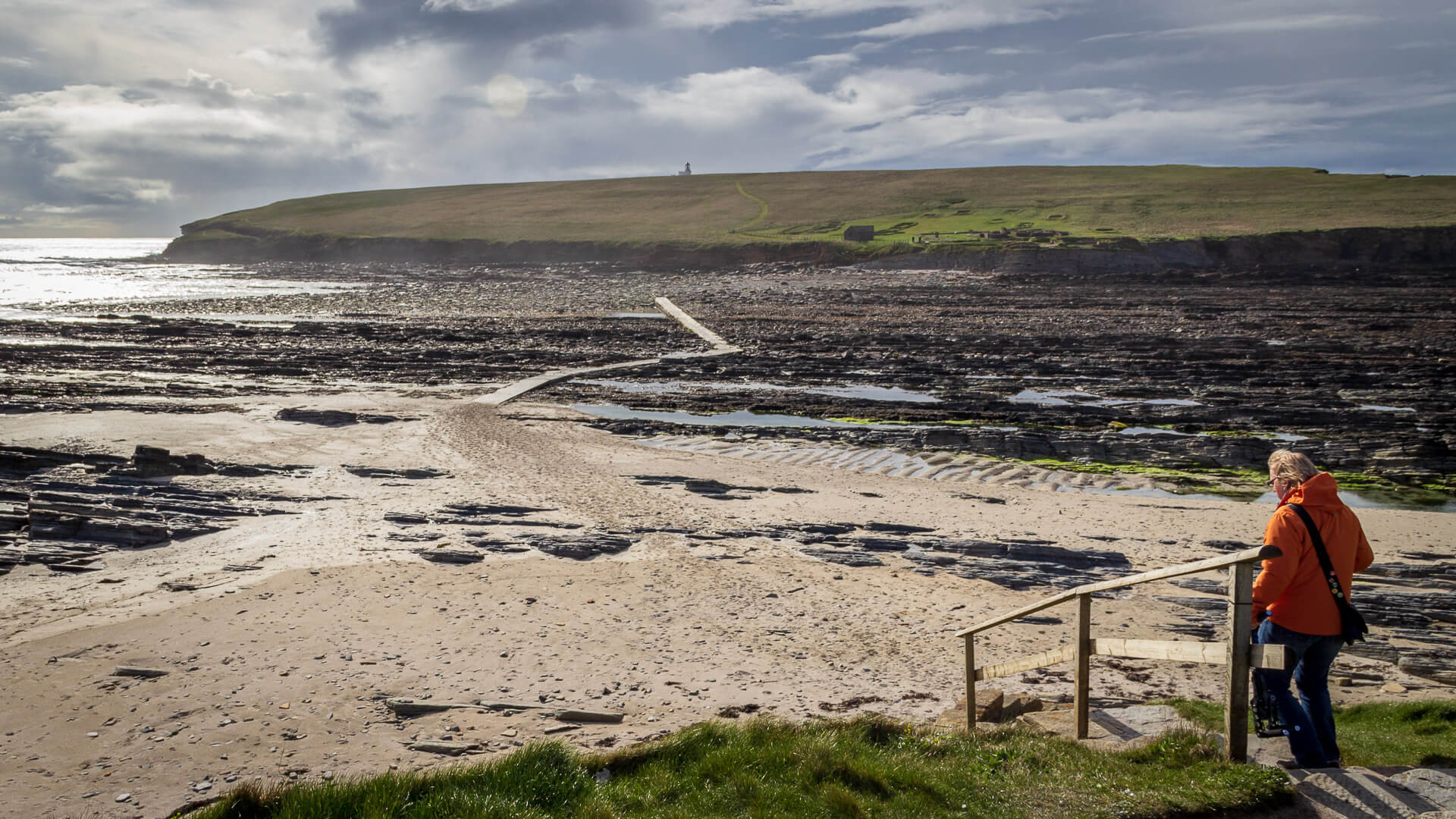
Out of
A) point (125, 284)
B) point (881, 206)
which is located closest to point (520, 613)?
point (125, 284)

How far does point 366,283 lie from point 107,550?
93.4m

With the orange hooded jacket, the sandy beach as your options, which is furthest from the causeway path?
the orange hooded jacket

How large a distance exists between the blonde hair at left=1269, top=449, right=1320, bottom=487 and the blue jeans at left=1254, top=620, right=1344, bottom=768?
1016 mm

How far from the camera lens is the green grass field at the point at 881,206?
103562mm

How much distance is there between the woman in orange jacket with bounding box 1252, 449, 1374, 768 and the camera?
6039 millimetres

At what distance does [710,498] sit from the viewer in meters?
21.6

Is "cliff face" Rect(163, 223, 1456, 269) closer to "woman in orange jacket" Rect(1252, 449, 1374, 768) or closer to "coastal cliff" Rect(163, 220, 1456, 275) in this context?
"coastal cliff" Rect(163, 220, 1456, 275)

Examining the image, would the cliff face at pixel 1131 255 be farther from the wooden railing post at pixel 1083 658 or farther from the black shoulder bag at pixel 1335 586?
the black shoulder bag at pixel 1335 586

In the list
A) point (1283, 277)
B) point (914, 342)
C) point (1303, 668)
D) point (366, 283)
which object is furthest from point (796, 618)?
point (366, 283)

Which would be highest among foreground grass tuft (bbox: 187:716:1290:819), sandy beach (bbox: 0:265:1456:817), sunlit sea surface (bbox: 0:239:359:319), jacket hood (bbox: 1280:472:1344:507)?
sunlit sea surface (bbox: 0:239:359:319)

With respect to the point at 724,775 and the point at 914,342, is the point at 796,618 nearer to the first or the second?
the point at 724,775

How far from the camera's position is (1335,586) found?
606 cm

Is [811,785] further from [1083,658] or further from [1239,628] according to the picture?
[1239,628]

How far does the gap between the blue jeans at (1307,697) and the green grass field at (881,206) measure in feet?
308
